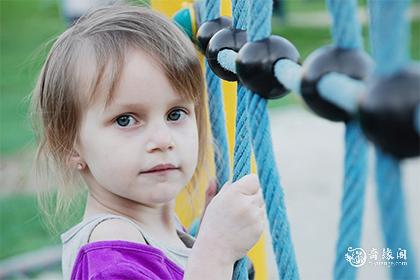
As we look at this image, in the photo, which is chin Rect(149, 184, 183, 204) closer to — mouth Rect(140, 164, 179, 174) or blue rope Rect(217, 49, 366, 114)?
mouth Rect(140, 164, 179, 174)

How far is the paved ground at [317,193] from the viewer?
2357 mm

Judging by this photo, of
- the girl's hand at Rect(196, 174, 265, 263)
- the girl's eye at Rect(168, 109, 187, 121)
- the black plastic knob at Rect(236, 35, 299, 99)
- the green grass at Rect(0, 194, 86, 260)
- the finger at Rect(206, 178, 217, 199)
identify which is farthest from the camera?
the green grass at Rect(0, 194, 86, 260)

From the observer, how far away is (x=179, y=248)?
102 centimetres

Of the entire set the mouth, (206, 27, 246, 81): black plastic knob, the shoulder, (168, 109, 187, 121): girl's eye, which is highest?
(206, 27, 246, 81): black plastic knob

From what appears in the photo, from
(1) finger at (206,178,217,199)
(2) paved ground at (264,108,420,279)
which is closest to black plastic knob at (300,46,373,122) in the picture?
(1) finger at (206,178,217,199)

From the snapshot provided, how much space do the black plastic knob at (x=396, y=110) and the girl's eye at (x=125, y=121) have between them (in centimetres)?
49

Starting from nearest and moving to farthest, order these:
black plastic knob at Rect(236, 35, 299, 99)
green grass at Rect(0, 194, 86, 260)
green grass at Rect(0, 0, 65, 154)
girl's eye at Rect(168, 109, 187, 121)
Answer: black plastic knob at Rect(236, 35, 299, 99)
girl's eye at Rect(168, 109, 187, 121)
green grass at Rect(0, 194, 86, 260)
green grass at Rect(0, 0, 65, 154)

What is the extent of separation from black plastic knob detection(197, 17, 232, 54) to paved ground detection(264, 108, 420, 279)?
43.1 inches

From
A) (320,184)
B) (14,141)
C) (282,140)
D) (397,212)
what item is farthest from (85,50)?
(14,141)

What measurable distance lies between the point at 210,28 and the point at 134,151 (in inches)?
9.5

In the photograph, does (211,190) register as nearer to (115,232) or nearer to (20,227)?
(115,232)

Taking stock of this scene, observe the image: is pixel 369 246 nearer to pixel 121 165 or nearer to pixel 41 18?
pixel 121 165

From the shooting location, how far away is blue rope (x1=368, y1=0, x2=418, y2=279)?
0.47m

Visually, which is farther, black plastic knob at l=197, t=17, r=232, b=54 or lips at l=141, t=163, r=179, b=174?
black plastic knob at l=197, t=17, r=232, b=54
